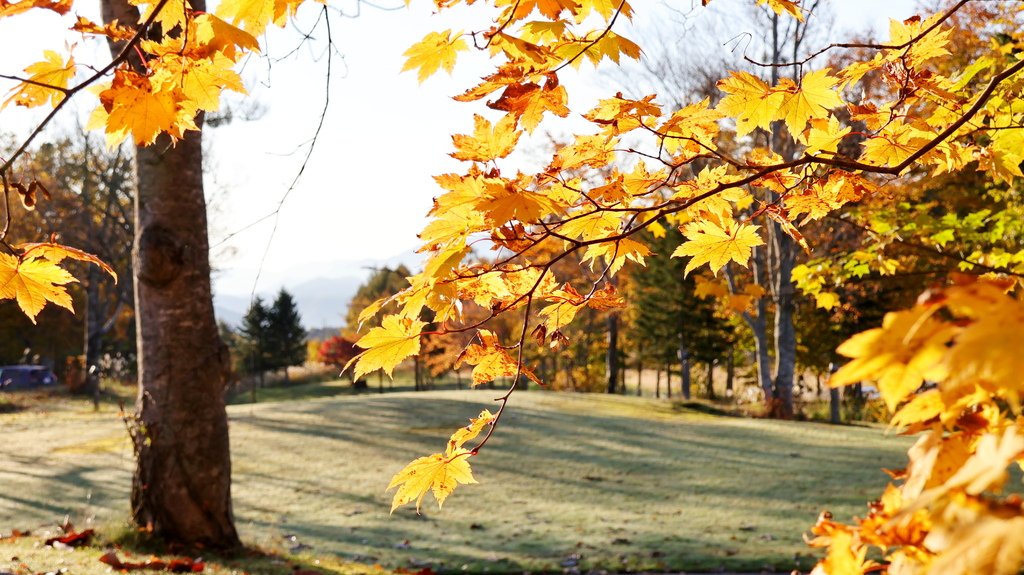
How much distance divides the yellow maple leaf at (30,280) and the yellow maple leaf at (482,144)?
0.79 metres

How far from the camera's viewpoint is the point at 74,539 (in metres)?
4.66

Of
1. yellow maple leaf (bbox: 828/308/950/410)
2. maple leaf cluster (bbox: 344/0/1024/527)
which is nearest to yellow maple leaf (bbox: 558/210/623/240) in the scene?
maple leaf cluster (bbox: 344/0/1024/527)

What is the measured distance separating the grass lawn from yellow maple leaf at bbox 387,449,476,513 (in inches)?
151

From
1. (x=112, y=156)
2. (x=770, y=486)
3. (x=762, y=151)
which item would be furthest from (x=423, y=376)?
(x=762, y=151)

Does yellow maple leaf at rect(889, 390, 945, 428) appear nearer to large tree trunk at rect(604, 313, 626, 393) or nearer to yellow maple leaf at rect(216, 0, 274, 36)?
yellow maple leaf at rect(216, 0, 274, 36)

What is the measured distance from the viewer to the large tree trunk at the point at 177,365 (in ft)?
15.3

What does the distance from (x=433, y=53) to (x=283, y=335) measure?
39.3 m

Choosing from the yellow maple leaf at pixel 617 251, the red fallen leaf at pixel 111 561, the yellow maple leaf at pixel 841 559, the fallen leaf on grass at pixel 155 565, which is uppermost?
the yellow maple leaf at pixel 617 251

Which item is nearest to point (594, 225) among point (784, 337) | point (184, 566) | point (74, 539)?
point (184, 566)

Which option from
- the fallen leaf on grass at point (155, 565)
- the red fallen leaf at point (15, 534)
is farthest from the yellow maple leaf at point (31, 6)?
the red fallen leaf at point (15, 534)

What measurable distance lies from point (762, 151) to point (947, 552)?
1.58 metres

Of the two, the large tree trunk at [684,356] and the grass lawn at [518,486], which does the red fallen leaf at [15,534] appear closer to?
the grass lawn at [518,486]

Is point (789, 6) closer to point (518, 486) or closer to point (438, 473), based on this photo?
point (438, 473)

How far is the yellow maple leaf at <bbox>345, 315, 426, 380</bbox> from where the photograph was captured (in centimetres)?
147
